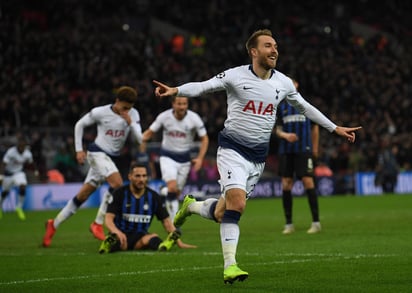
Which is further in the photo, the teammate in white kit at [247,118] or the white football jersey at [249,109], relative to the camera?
the white football jersey at [249,109]

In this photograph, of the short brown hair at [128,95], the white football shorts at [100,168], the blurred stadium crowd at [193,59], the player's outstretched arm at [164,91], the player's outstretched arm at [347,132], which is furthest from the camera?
the blurred stadium crowd at [193,59]

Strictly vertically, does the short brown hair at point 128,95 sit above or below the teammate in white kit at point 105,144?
above

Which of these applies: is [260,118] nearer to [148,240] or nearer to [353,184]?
[148,240]

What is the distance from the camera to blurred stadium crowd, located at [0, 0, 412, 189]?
94.2ft

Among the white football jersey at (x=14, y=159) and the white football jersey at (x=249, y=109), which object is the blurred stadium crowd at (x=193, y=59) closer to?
the white football jersey at (x=14, y=159)

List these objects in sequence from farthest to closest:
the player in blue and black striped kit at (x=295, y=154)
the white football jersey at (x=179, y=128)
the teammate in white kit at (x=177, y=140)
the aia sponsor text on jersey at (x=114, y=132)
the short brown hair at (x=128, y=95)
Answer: the white football jersey at (x=179, y=128)
the teammate in white kit at (x=177, y=140)
the player in blue and black striped kit at (x=295, y=154)
the aia sponsor text on jersey at (x=114, y=132)
the short brown hair at (x=128, y=95)

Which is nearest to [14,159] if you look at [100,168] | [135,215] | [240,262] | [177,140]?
[177,140]

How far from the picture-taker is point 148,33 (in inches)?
1438

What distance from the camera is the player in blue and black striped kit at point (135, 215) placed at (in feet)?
39.8

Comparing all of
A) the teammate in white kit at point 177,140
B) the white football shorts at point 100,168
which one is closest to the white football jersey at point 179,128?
the teammate in white kit at point 177,140

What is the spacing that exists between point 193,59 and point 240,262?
979 inches

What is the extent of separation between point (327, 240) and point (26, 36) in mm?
20332

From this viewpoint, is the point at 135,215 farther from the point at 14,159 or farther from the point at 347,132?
the point at 14,159

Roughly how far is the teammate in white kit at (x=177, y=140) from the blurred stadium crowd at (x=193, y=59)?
11.5 meters
